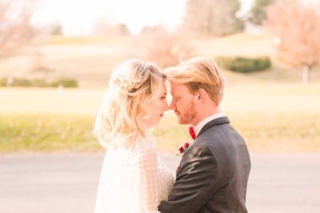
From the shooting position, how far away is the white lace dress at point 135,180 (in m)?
2.85

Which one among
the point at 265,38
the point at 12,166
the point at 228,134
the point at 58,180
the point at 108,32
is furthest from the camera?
the point at 108,32

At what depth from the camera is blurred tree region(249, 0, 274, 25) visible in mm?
74000

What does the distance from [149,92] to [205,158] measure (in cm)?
46

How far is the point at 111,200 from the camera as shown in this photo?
299cm

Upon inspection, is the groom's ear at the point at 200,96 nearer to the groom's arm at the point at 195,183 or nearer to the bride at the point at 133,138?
the bride at the point at 133,138

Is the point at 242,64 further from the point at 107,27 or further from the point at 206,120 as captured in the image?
the point at 206,120

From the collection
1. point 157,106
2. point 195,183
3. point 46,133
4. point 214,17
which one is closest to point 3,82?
point 46,133

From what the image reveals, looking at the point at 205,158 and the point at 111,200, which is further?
the point at 111,200

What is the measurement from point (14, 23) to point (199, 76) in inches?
1144

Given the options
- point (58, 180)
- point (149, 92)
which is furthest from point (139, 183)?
point (58, 180)

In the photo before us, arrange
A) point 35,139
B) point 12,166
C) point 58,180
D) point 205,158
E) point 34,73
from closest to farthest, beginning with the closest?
point 205,158 < point 58,180 < point 12,166 < point 35,139 < point 34,73

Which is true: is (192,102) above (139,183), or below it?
above

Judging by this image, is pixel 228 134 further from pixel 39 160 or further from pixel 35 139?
pixel 35 139

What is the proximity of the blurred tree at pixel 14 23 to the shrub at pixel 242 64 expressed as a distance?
57.2 feet
